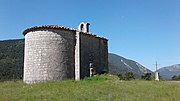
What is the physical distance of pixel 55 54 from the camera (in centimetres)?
2120

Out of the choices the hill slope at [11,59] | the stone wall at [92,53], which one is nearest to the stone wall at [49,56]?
the stone wall at [92,53]

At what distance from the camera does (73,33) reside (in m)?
22.5

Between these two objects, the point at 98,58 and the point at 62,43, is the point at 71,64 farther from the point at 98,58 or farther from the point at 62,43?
the point at 98,58

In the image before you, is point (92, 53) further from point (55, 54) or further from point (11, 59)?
point (11, 59)

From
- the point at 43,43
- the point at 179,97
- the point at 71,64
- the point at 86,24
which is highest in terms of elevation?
the point at 86,24

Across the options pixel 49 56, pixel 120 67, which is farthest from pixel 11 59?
pixel 120 67

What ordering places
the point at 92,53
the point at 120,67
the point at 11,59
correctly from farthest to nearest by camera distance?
the point at 120,67 < the point at 11,59 < the point at 92,53

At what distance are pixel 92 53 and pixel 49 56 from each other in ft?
14.3

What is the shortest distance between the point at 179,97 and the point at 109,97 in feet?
10.4

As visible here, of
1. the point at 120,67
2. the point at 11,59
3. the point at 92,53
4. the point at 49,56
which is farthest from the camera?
the point at 120,67

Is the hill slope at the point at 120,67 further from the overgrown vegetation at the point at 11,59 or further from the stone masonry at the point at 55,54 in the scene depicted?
the stone masonry at the point at 55,54

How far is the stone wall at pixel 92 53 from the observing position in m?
22.6

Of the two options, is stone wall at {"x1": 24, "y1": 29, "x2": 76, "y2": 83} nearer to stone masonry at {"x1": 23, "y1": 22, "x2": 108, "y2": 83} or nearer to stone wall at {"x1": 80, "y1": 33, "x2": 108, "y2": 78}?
stone masonry at {"x1": 23, "y1": 22, "x2": 108, "y2": 83}

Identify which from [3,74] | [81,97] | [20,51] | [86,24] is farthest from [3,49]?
[81,97]
